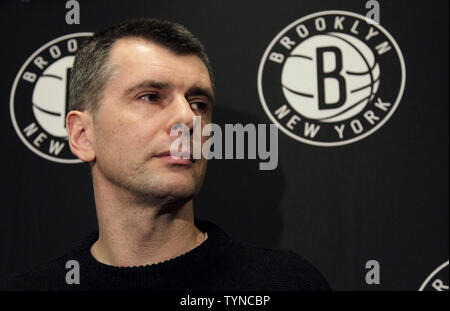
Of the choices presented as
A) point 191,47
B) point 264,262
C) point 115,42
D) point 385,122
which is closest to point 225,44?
point 191,47

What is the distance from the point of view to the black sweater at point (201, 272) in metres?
1.10

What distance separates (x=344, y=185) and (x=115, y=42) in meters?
0.75

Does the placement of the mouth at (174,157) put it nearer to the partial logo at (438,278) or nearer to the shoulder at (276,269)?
the shoulder at (276,269)

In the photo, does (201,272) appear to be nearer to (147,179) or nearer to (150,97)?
(147,179)

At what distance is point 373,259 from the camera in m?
1.34

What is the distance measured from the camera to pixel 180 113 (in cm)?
111

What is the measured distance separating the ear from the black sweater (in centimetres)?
23

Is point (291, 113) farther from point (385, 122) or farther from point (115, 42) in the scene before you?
point (115, 42)

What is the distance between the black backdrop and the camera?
4.40 ft

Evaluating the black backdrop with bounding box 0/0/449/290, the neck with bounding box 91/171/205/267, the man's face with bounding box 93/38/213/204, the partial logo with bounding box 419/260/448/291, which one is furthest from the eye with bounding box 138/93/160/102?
the partial logo with bounding box 419/260/448/291

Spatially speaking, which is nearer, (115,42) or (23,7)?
(115,42)

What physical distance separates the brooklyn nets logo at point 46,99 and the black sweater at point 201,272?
37 cm

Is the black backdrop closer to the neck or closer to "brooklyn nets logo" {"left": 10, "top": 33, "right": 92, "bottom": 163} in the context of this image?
"brooklyn nets logo" {"left": 10, "top": 33, "right": 92, "bottom": 163}

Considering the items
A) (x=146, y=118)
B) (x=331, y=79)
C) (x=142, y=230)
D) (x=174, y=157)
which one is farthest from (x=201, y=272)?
(x=331, y=79)
